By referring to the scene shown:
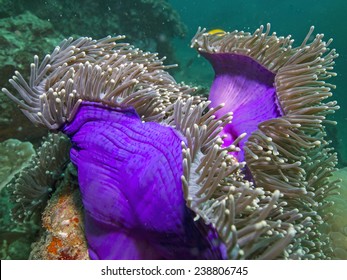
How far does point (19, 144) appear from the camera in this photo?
13.3 ft

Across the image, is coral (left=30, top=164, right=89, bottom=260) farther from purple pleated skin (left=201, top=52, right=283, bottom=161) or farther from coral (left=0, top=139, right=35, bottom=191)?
coral (left=0, top=139, right=35, bottom=191)

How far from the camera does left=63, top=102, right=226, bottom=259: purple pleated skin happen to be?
1614 millimetres

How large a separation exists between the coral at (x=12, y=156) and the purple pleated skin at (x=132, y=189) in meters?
2.01

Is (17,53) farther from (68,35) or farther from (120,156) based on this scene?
(68,35)

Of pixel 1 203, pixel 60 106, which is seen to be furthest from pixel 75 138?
pixel 1 203

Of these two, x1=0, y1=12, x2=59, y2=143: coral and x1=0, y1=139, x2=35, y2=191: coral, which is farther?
x1=0, y1=12, x2=59, y2=143: coral

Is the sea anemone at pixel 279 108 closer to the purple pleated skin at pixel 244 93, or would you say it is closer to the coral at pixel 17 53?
the purple pleated skin at pixel 244 93

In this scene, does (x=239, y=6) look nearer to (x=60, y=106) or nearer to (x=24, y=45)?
(x=24, y=45)

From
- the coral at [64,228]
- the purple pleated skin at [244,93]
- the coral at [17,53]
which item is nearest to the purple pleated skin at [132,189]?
the coral at [64,228]

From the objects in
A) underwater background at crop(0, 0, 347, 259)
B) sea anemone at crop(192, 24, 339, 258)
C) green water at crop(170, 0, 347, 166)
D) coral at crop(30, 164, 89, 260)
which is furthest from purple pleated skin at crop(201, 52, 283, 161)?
green water at crop(170, 0, 347, 166)

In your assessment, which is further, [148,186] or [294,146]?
[294,146]

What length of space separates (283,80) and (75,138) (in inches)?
59.0

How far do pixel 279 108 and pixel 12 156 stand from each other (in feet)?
10.5

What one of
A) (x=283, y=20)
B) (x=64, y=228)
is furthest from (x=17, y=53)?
(x=283, y=20)
